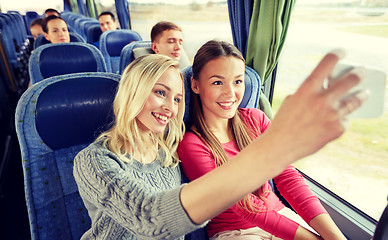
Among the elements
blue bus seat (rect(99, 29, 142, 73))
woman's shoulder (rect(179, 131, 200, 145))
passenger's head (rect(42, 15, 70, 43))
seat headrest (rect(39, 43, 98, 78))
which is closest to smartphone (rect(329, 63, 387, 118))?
woman's shoulder (rect(179, 131, 200, 145))

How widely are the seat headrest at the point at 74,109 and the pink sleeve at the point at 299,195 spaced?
93cm

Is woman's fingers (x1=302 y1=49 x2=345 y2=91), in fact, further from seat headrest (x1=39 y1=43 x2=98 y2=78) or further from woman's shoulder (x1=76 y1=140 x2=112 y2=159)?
seat headrest (x1=39 y1=43 x2=98 y2=78)

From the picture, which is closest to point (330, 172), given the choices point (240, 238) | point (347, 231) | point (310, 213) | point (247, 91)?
point (347, 231)

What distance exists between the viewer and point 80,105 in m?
1.04

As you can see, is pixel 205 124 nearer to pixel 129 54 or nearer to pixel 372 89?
pixel 372 89

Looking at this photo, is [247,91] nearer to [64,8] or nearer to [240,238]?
[240,238]

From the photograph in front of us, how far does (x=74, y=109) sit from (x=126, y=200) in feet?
1.95

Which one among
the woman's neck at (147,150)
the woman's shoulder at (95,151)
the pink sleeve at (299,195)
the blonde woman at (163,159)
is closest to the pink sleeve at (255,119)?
the pink sleeve at (299,195)

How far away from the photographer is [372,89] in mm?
566

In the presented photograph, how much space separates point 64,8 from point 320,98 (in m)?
16.2

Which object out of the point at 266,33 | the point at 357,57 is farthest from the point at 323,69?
the point at 266,33

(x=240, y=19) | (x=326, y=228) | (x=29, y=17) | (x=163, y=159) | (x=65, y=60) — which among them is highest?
(x=29, y=17)

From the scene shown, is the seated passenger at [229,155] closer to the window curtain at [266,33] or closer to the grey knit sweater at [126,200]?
the grey knit sweater at [126,200]

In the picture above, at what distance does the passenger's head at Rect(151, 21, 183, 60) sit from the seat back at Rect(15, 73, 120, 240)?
4.22 feet
